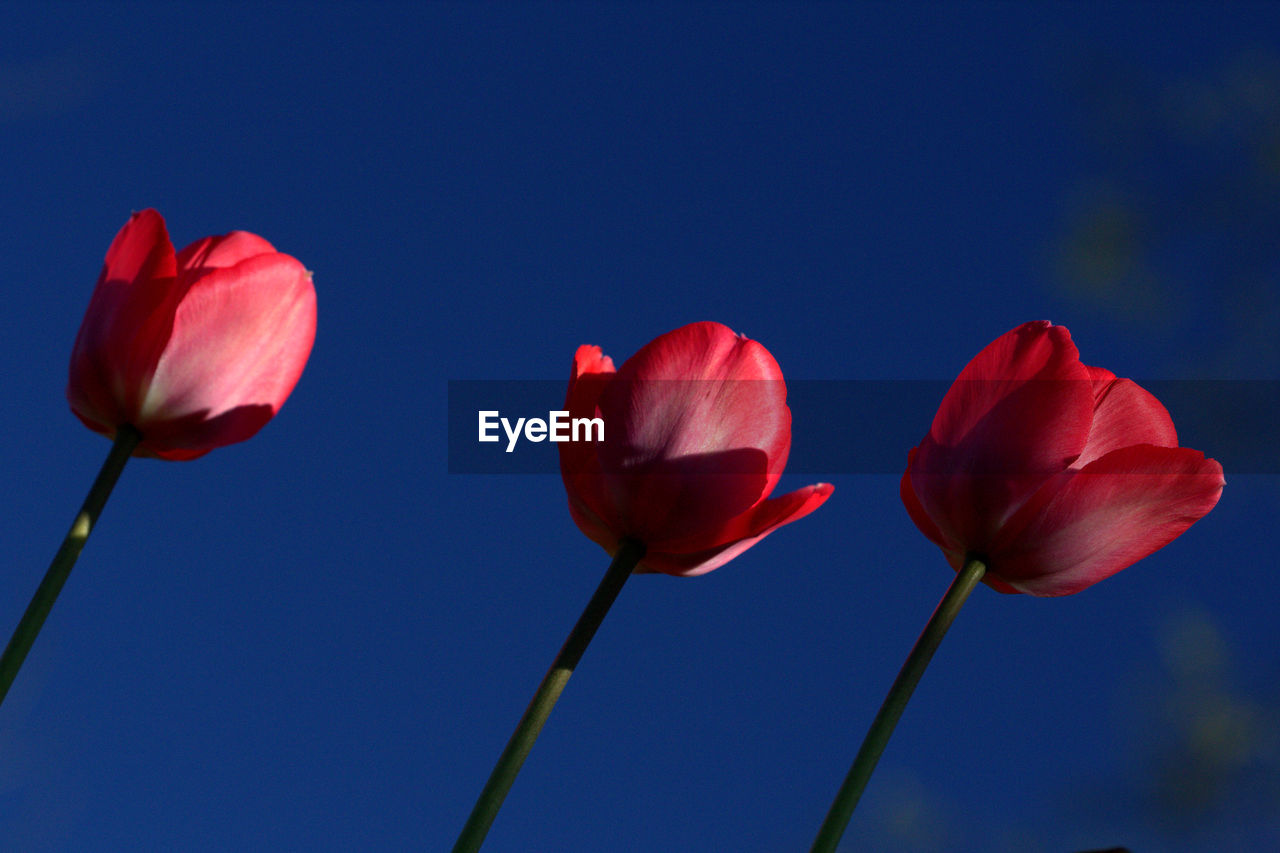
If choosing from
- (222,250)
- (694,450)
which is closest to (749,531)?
(694,450)

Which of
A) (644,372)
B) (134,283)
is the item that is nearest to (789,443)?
(644,372)

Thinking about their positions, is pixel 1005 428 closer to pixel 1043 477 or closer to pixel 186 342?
pixel 1043 477

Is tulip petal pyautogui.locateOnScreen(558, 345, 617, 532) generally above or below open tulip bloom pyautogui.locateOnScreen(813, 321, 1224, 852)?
below

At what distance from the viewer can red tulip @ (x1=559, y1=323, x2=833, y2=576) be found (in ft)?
0.65

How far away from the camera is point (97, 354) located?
218 mm

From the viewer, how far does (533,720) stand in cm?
17

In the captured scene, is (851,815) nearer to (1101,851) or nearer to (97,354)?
(1101,851)

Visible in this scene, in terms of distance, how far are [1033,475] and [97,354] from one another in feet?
0.59

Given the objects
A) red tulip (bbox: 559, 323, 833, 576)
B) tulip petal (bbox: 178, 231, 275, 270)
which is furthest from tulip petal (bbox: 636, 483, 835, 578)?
tulip petal (bbox: 178, 231, 275, 270)

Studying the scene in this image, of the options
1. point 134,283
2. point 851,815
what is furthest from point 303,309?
point 851,815

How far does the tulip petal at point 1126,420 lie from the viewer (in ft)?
0.69

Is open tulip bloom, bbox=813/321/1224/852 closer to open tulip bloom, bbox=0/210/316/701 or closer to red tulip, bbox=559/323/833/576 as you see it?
red tulip, bbox=559/323/833/576

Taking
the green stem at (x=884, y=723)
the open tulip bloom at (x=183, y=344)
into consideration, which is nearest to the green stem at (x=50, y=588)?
the open tulip bloom at (x=183, y=344)

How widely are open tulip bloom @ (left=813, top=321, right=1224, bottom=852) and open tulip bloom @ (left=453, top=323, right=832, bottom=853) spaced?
0.03m
